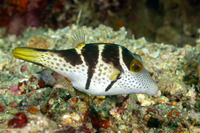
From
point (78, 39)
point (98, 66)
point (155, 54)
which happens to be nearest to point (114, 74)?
point (98, 66)

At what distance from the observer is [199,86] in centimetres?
308

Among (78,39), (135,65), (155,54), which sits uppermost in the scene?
(78,39)

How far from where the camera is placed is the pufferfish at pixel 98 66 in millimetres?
2201

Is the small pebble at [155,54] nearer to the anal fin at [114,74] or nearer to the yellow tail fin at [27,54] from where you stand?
the anal fin at [114,74]

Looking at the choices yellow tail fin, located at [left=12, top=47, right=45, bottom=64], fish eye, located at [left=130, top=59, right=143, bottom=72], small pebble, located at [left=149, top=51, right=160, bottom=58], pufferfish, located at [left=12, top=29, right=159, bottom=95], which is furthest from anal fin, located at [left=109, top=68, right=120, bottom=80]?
small pebble, located at [left=149, top=51, right=160, bottom=58]

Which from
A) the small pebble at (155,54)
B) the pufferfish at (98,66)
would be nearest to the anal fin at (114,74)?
the pufferfish at (98,66)

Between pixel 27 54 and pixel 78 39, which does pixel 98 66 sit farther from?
pixel 27 54

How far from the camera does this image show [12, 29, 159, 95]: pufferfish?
2.20m

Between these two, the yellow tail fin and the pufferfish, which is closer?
the yellow tail fin

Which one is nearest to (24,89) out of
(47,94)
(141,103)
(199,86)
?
(47,94)

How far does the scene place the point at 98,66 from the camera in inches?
86.7

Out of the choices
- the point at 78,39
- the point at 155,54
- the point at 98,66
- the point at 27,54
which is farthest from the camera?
the point at 155,54

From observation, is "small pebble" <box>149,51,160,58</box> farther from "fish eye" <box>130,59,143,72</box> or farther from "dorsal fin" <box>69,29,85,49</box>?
"dorsal fin" <box>69,29,85,49</box>

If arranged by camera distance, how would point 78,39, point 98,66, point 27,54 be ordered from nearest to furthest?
point 27,54
point 98,66
point 78,39
